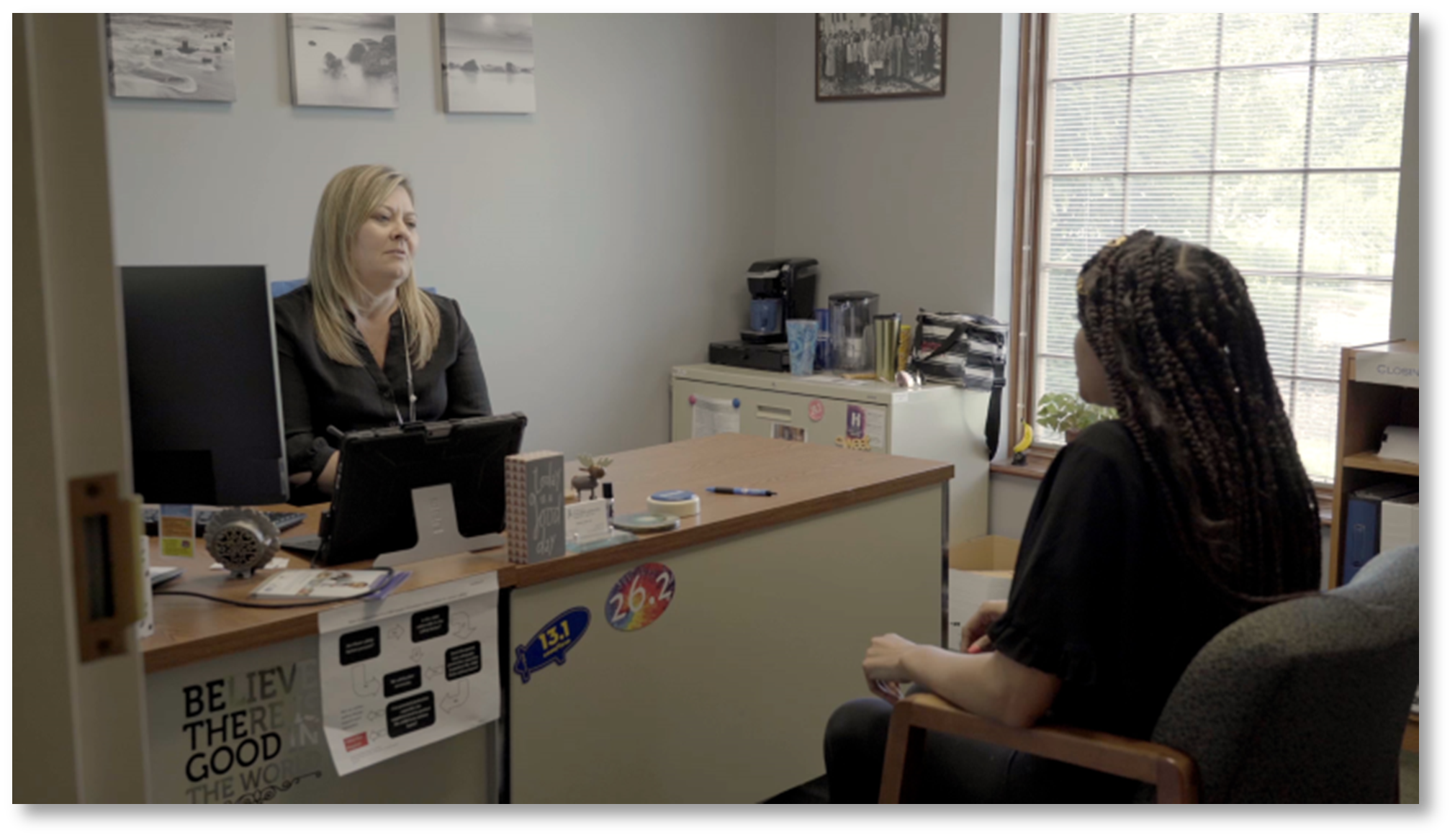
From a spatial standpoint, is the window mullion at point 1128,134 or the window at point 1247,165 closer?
the window at point 1247,165

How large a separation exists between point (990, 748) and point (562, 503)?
2.61 ft

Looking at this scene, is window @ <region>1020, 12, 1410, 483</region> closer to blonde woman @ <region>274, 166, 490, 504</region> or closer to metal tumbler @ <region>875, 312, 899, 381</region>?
metal tumbler @ <region>875, 312, 899, 381</region>

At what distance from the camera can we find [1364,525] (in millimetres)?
3238

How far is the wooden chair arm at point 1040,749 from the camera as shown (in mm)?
1506

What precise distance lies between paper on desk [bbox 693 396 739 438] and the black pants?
257cm

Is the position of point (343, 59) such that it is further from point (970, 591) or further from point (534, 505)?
point (970, 591)

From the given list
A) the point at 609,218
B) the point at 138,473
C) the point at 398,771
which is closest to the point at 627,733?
the point at 398,771

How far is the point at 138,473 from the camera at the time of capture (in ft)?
6.15

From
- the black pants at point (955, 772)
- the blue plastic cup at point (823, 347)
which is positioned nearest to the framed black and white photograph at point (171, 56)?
the blue plastic cup at point (823, 347)

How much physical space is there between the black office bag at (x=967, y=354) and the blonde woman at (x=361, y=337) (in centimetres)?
179

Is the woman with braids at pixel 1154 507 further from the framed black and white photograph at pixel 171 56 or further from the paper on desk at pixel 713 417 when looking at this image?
the paper on desk at pixel 713 417

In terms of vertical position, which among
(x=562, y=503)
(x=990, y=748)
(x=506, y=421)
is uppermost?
(x=506, y=421)

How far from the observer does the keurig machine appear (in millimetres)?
4773

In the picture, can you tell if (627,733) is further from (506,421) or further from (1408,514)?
(1408,514)
